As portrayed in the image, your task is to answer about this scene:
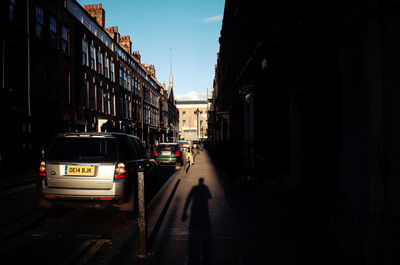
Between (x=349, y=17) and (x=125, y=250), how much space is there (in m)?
4.50

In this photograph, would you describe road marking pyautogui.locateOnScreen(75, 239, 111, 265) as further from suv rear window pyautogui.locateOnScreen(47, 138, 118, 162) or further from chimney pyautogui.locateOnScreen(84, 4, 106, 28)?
chimney pyautogui.locateOnScreen(84, 4, 106, 28)

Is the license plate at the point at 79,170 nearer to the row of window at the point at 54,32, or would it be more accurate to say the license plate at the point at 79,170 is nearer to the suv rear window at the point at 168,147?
the suv rear window at the point at 168,147

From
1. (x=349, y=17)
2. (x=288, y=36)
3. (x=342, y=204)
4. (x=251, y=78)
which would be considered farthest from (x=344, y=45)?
(x=251, y=78)

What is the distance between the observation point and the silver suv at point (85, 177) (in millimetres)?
5207

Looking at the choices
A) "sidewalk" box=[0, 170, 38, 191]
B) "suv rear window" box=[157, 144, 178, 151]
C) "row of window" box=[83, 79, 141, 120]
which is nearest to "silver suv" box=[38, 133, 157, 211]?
"sidewalk" box=[0, 170, 38, 191]

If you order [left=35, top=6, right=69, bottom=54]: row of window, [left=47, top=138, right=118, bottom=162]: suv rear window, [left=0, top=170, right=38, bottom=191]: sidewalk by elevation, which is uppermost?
[left=35, top=6, right=69, bottom=54]: row of window

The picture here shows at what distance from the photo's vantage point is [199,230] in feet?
17.2

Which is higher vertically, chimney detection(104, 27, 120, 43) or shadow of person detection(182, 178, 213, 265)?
chimney detection(104, 27, 120, 43)

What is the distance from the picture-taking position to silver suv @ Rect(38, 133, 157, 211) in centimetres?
521

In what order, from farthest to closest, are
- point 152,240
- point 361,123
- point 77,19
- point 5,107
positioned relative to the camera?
point 77,19
point 5,107
point 152,240
point 361,123

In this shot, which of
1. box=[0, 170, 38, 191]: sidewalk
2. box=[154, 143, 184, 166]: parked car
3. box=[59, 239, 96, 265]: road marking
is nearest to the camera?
box=[59, 239, 96, 265]: road marking

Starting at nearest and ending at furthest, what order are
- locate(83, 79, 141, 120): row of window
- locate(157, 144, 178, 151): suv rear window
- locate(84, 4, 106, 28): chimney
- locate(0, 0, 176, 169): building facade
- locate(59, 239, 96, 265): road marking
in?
locate(59, 239, 96, 265): road marking < locate(0, 0, 176, 169): building facade < locate(157, 144, 178, 151): suv rear window < locate(83, 79, 141, 120): row of window < locate(84, 4, 106, 28): chimney

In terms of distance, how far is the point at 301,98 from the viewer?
7742 mm

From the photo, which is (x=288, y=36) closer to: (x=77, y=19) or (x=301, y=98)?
(x=301, y=98)
